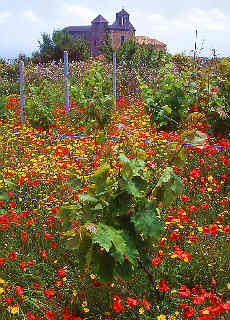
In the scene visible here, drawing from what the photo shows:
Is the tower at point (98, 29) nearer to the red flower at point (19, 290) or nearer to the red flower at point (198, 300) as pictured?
the red flower at point (19, 290)

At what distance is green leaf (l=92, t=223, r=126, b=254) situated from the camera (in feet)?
7.60

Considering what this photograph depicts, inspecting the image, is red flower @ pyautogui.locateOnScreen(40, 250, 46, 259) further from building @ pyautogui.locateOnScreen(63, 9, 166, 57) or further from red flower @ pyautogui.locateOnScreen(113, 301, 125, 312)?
building @ pyautogui.locateOnScreen(63, 9, 166, 57)

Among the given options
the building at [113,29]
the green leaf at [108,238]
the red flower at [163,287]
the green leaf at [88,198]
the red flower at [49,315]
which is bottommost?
the red flower at [49,315]

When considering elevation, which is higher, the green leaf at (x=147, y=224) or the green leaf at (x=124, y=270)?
the green leaf at (x=147, y=224)

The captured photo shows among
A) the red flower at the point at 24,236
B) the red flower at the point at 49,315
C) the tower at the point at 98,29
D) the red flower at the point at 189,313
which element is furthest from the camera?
the tower at the point at 98,29

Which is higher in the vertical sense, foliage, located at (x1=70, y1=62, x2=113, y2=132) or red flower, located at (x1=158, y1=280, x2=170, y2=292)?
foliage, located at (x1=70, y1=62, x2=113, y2=132)

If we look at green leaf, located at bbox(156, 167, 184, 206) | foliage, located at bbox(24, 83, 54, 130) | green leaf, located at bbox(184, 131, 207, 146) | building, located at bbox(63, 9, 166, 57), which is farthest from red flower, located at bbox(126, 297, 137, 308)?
building, located at bbox(63, 9, 166, 57)

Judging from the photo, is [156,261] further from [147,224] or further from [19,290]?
[19,290]

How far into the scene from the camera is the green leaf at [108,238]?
2316 mm

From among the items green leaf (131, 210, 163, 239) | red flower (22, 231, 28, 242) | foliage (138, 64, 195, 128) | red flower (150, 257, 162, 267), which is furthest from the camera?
foliage (138, 64, 195, 128)

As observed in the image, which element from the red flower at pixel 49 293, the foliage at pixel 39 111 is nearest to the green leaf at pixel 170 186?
the red flower at pixel 49 293

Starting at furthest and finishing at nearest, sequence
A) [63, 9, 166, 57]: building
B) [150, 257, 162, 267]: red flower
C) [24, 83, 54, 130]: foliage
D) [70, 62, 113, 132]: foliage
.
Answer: [63, 9, 166, 57]: building, [24, 83, 54, 130]: foliage, [70, 62, 113, 132]: foliage, [150, 257, 162, 267]: red flower

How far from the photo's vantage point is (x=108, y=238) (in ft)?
7.70

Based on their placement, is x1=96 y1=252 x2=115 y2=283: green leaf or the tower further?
the tower
